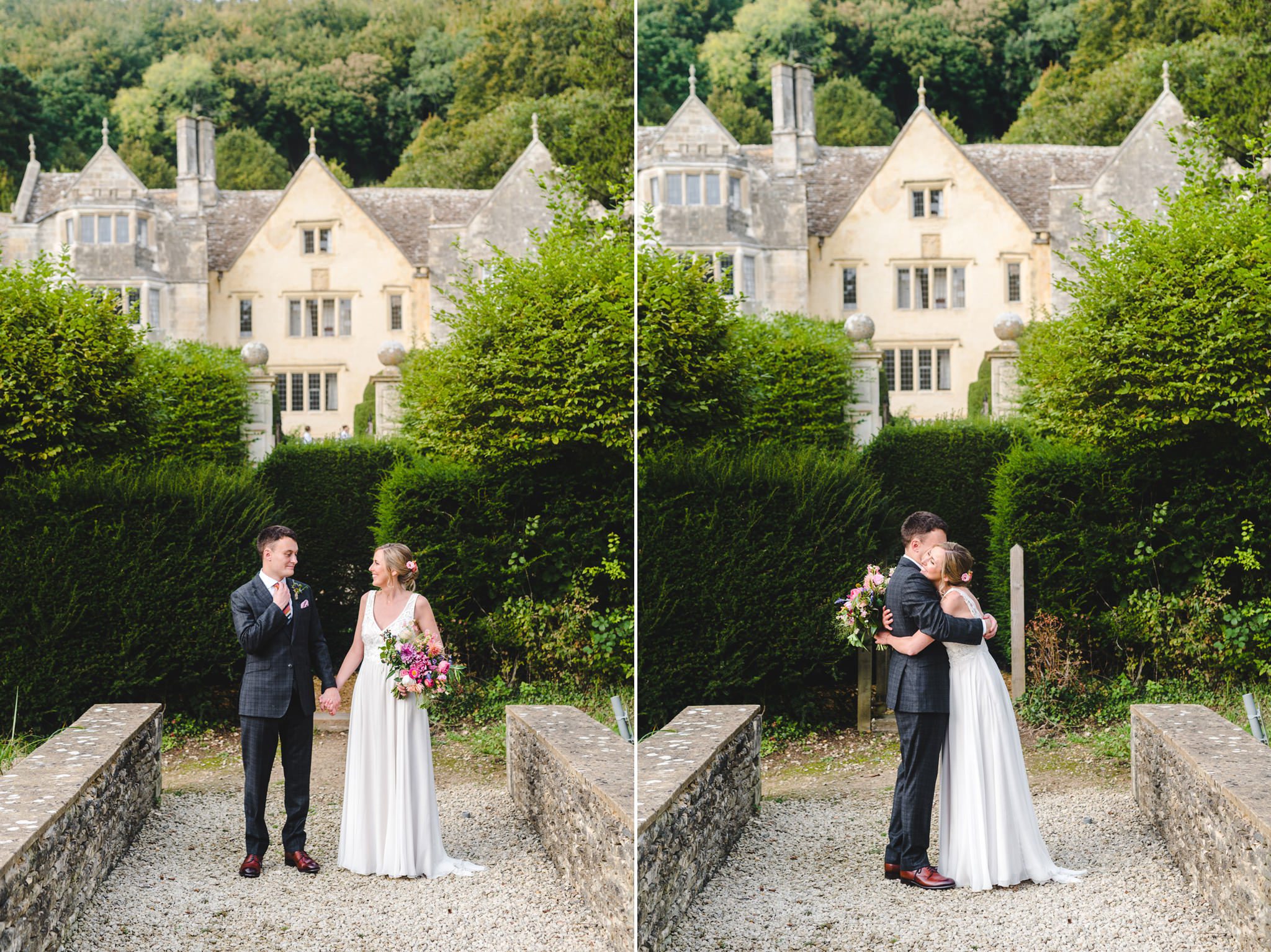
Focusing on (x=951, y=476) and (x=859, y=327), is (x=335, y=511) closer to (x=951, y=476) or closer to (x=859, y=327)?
(x=951, y=476)

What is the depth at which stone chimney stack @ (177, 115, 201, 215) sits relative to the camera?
6.30 m

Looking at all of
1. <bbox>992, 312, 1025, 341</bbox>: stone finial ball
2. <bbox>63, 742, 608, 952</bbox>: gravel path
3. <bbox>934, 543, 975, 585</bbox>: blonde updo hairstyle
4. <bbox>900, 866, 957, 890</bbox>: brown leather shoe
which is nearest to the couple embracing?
<bbox>63, 742, 608, 952</bbox>: gravel path

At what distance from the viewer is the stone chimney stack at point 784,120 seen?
206 inches

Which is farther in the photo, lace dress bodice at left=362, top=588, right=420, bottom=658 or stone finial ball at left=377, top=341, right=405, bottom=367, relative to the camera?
stone finial ball at left=377, top=341, right=405, bottom=367

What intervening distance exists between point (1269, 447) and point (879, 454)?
2021 mm

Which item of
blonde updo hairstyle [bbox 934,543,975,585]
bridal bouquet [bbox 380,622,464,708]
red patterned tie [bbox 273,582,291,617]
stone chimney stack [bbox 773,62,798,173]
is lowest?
bridal bouquet [bbox 380,622,464,708]

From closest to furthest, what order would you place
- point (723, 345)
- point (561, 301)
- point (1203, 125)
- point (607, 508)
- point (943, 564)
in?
point (943, 564), point (1203, 125), point (723, 345), point (561, 301), point (607, 508)

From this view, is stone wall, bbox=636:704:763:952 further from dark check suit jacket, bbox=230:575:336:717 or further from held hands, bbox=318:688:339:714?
dark check suit jacket, bbox=230:575:336:717

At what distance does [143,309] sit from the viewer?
7.36 m

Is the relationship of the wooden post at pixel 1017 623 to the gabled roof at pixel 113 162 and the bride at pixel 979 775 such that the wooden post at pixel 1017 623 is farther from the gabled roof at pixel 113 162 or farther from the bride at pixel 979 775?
the gabled roof at pixel 113 162

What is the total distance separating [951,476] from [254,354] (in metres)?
4.12

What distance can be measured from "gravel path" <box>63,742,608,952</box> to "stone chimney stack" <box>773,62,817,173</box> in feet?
10.5

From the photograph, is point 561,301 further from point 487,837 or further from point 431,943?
point 431,943

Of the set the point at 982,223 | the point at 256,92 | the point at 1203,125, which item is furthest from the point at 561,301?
the point at 1203,125
